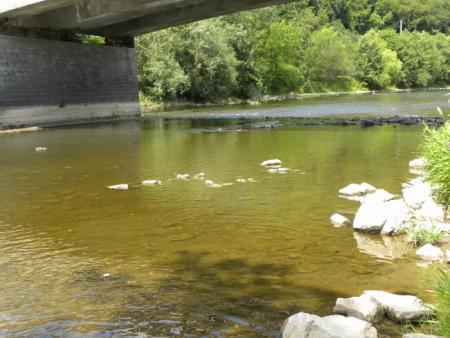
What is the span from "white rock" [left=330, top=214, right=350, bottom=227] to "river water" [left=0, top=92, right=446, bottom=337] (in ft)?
0.58

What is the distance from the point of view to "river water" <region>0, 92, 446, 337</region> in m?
4.86

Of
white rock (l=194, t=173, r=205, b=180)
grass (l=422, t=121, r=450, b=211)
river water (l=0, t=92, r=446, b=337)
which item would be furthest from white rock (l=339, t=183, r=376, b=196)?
white rock (l=194, t=173, r=205, b=180)

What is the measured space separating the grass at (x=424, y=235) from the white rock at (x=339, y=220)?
3.37 feet

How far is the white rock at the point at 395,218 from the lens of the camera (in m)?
7.20

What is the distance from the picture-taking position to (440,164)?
324 inches

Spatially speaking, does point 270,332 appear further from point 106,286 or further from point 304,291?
point 106,286

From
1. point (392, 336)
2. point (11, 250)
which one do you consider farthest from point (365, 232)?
point (11, 250)

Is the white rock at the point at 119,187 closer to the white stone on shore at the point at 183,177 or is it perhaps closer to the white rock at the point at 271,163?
the white stone on shore at the point at 183,177

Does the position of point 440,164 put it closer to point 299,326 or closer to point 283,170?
point 283,170

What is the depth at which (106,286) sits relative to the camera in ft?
18.1

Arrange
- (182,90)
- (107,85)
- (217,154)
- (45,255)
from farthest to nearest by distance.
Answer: (182,90), (107,85), (217,154), (45,255)

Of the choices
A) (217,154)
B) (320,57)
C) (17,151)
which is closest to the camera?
(217,154)

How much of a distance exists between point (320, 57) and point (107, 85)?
55.9m

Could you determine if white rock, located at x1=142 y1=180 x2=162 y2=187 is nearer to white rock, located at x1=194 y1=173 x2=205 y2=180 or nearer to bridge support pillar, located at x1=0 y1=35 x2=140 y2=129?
white rock, located at x1=194 y1=173 x2=205 y2=180
